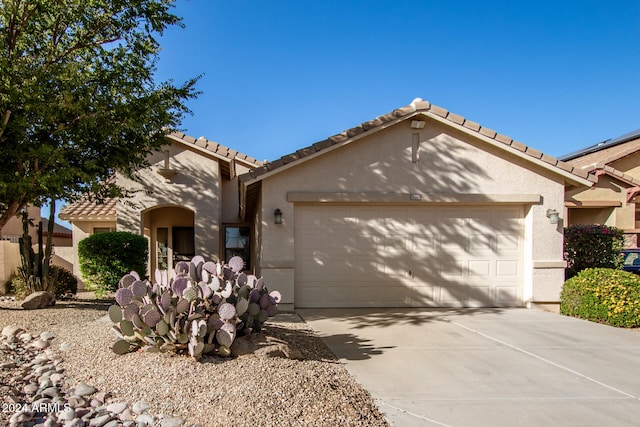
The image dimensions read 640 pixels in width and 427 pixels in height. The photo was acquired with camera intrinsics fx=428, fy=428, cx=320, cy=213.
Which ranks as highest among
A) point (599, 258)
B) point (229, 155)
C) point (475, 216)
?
point (229, 155)

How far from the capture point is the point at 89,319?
24.8 ft

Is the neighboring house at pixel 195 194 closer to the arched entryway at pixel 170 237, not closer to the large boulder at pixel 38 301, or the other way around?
the arched entryway at pixel 170 237

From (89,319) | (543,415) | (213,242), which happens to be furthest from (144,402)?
(213,242)

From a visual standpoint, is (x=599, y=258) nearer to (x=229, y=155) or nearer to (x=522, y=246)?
(x=522, y=246)

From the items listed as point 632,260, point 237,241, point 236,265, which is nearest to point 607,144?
point 632,260

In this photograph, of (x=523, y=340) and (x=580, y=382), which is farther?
(x=523, y=340)

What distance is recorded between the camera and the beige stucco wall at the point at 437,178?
9438 millimetres

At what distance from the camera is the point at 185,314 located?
482 cm

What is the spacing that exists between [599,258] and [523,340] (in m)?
6.35

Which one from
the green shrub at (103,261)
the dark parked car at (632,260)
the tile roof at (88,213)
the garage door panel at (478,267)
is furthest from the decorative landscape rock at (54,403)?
the dark parked car at (632,260)

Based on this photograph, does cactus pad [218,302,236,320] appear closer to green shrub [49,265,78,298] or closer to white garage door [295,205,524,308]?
white garage door [295,205,524,308]

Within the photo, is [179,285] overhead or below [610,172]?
below

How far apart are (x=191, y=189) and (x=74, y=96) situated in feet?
20.3

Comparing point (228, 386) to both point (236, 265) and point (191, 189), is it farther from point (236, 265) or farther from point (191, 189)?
point (191, 189)
